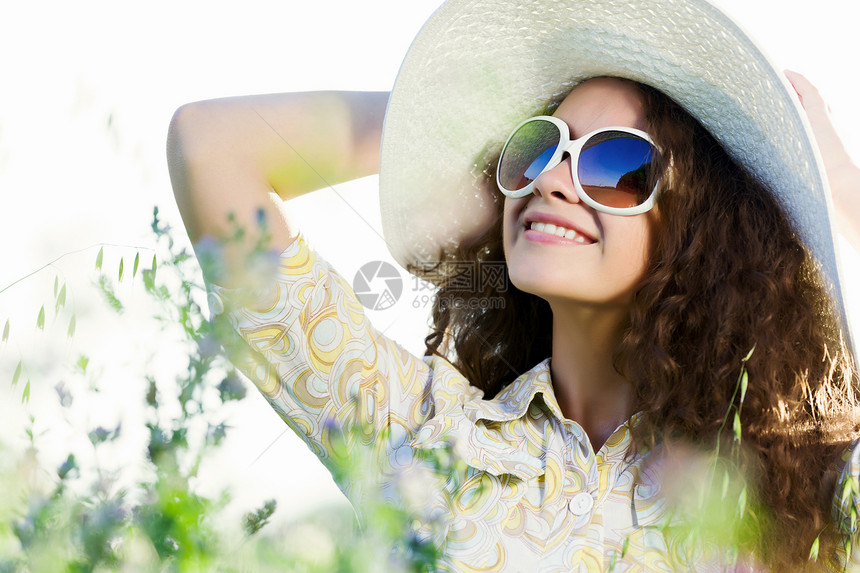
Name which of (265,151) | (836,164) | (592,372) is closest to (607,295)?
(592,372)

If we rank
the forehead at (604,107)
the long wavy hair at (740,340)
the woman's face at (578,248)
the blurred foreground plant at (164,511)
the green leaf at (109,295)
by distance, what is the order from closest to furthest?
the blurred foreground plant at (164,511), the green leaf at (109,295), the long wavy hair at (740,340), the woman's face at (578,248), the forehead at (604,107)

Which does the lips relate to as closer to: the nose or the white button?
the nose

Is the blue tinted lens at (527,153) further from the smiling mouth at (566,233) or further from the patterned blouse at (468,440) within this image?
the patterned blouse at (468,440)

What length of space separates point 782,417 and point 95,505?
1284 millimetres

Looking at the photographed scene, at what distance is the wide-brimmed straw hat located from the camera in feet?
4.57

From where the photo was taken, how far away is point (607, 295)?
1489mm

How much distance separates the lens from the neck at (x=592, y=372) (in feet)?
5.24

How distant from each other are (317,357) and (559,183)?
0.61 m

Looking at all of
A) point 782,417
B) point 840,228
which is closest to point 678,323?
point 782,417

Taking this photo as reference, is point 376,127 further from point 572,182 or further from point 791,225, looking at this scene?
point 791,225

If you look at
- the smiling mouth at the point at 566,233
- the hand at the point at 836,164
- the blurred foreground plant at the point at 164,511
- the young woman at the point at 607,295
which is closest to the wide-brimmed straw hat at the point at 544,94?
the young woman at the point at 607,295

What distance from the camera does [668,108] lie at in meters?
1.58

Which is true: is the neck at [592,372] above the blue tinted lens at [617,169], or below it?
below

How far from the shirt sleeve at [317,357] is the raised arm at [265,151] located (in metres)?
0.10
